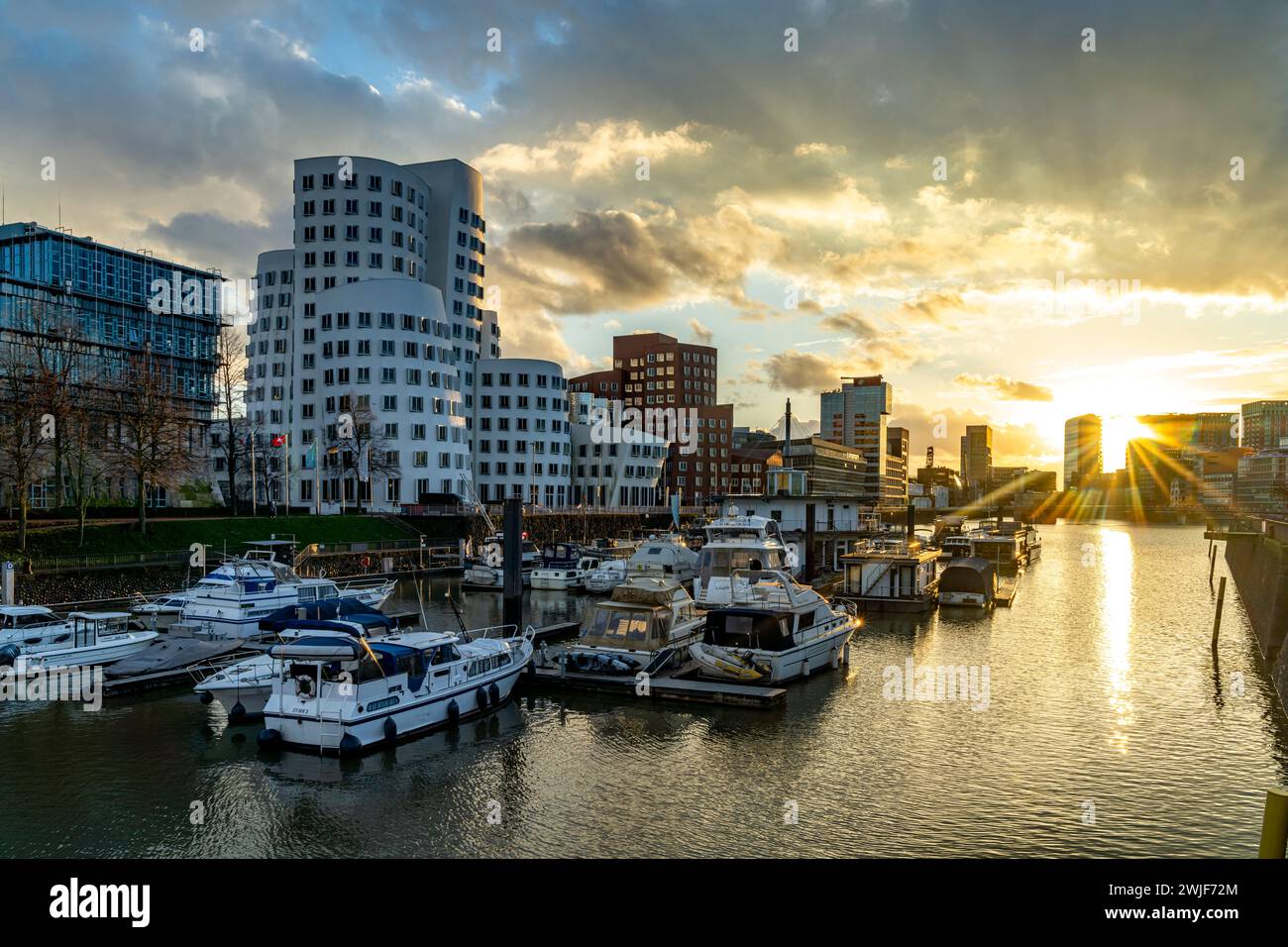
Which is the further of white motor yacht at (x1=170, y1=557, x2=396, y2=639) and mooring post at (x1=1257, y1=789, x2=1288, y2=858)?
white motor yacht at (x1=170, y1=557, x2=396, y2=639)

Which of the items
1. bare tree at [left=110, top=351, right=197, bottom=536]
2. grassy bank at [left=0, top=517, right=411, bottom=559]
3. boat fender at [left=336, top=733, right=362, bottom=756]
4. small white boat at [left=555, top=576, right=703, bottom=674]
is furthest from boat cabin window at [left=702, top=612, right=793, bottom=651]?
bare tree at [left=110, top=351, right=197, bottom=536]

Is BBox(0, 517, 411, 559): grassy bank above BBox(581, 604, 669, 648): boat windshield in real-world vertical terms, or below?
above

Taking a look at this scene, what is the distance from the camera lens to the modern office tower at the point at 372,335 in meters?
106

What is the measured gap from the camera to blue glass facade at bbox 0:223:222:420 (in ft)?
319

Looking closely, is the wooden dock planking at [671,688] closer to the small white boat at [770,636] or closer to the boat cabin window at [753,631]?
the small white boat at [770,636]

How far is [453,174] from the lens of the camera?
131 metres

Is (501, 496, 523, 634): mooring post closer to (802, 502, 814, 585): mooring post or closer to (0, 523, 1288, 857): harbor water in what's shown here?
(0, 523, 1288, 857): harbor water

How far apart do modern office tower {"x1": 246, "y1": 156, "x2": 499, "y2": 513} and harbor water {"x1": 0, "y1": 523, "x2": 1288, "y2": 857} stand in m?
72.6

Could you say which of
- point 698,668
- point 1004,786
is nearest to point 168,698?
point 698,668

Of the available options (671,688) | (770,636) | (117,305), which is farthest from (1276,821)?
(117,305)

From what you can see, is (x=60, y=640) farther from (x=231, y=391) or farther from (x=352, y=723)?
(x=231, y=391)

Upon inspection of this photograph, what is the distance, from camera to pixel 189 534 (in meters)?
64.8

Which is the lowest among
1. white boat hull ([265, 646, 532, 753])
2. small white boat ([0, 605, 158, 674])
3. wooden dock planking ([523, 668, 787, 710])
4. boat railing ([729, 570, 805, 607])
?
wooden dock planking ([523, 668, 787, 710])

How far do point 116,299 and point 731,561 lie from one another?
327 ft
